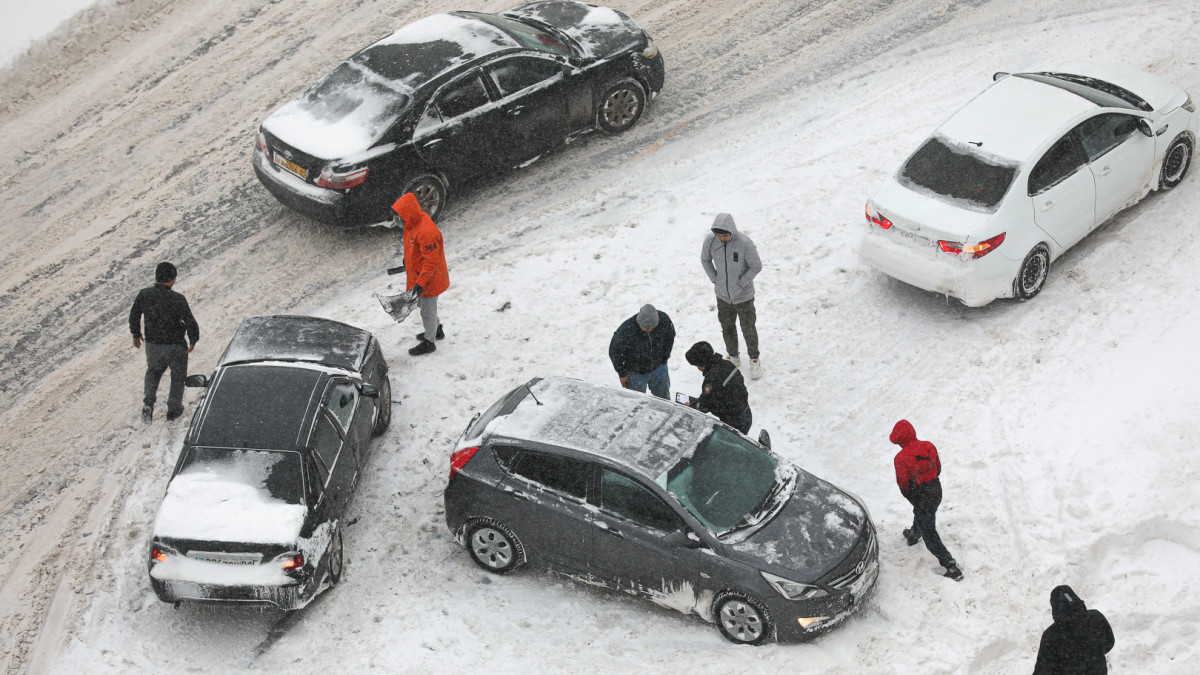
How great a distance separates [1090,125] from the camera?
11133 mm

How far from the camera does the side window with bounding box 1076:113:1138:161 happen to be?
11109 millimetres

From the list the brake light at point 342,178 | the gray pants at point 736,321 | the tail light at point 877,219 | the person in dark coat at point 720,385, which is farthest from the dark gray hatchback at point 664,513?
the brake light at point 342,178

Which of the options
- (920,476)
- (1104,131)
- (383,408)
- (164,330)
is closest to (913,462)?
(920,476)

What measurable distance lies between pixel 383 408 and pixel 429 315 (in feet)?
3.99

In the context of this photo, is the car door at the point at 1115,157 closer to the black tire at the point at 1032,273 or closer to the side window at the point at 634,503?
the black tire at the point at 1032,273

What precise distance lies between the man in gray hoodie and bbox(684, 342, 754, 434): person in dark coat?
4.16ft

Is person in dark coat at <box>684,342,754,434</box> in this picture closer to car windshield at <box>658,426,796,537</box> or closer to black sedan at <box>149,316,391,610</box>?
car windshield at <box>658,426,796,537</box>

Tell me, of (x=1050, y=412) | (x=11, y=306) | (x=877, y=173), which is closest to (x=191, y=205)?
(x=11, y=306)

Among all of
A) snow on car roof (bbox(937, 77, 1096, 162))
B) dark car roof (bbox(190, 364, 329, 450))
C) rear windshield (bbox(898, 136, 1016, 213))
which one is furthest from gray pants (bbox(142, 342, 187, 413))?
snow on car roof (bbox(937, 77, 1096, 162))

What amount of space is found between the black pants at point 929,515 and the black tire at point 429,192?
22.2 ft

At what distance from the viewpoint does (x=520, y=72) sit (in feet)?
42.8

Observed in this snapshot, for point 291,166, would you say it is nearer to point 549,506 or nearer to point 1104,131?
point 549,506

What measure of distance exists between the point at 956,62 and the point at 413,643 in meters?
10.7

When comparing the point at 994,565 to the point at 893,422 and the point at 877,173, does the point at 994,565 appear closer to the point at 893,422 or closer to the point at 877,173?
the point at 893,422
